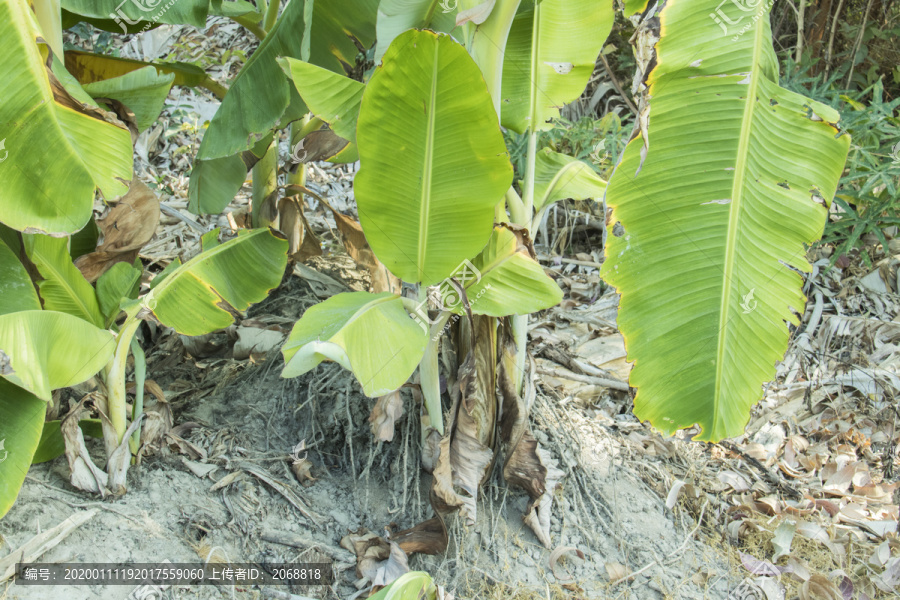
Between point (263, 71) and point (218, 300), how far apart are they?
0.79 m

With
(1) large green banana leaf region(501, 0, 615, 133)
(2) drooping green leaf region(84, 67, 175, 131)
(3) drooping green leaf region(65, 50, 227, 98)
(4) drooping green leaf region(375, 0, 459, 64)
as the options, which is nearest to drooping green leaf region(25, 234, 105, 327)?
(2) drooping green leaf region(84, 67, 175, 131)

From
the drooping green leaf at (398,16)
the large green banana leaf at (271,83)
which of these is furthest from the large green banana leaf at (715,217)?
the large green banana leaf at (271,83)

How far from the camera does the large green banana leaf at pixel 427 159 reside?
123 cm

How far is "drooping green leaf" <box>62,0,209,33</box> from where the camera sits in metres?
1.78

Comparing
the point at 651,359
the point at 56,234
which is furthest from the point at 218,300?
the point at 651,359

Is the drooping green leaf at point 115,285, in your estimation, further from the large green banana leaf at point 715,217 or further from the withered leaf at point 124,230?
the large green banana leaf at point 715,217

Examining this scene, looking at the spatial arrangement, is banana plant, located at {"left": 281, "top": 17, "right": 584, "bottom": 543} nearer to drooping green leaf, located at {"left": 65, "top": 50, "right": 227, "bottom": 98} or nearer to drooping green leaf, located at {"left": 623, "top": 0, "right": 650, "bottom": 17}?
drooping green leaf, located at {"left": 623, "top": 0, "right": 650, "bottom": 17}

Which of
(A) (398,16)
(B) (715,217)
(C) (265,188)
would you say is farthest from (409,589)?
(C) (265,188)

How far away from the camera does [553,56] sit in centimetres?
173

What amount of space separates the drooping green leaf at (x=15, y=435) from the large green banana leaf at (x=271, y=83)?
0.87m

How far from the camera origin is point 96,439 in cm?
177
